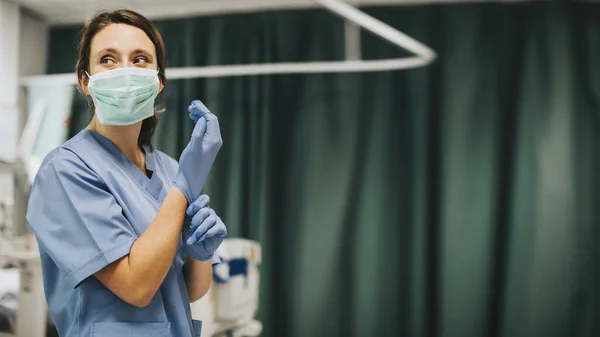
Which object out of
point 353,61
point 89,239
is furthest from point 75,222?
point 353,61

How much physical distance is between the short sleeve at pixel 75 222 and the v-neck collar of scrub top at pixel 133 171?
0.33 feet

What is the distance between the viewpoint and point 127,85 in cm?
87

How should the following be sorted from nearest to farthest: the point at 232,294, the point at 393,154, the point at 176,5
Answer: the point at 232,294 < the point at 393,154 < the point at 176,5

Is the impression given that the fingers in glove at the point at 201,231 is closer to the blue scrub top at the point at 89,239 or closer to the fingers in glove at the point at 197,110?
the blue scrub top at the point at 89,239

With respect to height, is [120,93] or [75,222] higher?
[120,93]

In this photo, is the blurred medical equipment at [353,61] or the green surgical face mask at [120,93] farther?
the blurred medical equipment at [353,61]

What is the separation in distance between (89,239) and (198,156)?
0.22 meters

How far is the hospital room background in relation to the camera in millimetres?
2590

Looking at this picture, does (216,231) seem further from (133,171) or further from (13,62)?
(13,62)

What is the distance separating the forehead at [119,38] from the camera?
86 centimetres

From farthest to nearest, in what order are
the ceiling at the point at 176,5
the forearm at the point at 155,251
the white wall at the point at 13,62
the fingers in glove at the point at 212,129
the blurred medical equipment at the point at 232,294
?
the ceiling at the point at 176,5
the white wall at the point at 13,62
the blurred medical equipment at the point at 232,294
the fingers in glove at the point at 212,129
the forearm at the point at 155,251

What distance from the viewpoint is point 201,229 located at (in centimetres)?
78

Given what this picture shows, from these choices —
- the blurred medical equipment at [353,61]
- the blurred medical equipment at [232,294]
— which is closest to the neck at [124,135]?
the blurred medical equipment at [353,61]

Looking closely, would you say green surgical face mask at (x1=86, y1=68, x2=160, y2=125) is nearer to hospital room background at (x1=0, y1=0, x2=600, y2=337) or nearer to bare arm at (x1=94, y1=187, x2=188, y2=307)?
bare arm at (x1=94, y1=187, x2=188, y2=307)
